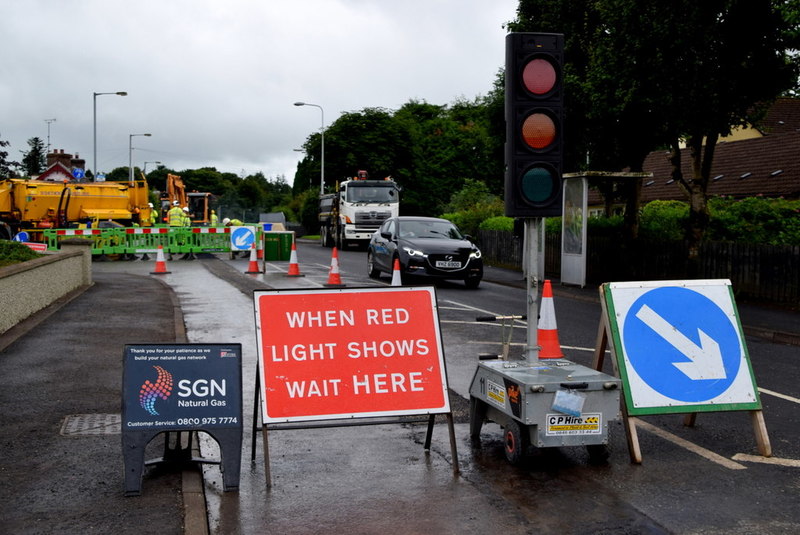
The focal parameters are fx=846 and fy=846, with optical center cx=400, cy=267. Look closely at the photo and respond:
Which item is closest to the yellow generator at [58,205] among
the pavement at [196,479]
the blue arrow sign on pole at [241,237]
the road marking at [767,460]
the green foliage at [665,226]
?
the blue arrow sign on pole at [241,237]

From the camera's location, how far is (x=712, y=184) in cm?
3481

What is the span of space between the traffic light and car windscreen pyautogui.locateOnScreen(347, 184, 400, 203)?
107 ft

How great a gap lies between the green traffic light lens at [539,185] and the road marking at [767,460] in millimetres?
2312

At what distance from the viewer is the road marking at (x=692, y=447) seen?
5.82 m

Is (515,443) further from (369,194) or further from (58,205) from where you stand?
A: (369,194)

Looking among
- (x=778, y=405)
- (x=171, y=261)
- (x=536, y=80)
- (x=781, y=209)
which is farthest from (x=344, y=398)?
(x=171, y=261)

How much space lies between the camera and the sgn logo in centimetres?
520

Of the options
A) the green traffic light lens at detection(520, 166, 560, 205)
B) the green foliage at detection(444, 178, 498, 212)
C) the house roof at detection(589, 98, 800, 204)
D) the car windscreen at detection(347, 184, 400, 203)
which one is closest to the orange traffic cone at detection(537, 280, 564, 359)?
the green traffic light lens at detection(520, 166, 560, 205)

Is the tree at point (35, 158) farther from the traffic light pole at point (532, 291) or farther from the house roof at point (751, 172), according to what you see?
the traffic light pole at point (532, 291)

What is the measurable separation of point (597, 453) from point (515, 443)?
623 mm

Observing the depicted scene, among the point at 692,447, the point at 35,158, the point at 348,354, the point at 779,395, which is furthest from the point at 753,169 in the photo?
the point at 35,158

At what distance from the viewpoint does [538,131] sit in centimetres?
650

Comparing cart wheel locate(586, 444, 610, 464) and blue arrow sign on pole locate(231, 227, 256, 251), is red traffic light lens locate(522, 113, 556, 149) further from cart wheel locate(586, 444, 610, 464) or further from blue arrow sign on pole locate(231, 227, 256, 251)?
blue arrow sign on pole locate(231, 227, 256, 251)

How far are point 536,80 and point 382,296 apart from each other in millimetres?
2071
